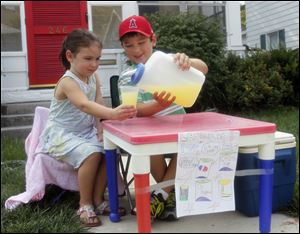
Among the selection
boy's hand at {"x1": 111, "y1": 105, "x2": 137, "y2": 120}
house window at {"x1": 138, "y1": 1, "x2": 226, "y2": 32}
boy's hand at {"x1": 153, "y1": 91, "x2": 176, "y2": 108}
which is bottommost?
boy's hand at {"x1": 111, "y1": 105, "x2": 137, "y2": 120}

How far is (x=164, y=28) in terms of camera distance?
7.22 meters

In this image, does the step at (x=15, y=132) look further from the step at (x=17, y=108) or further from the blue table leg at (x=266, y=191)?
the blue table leg at (x=266, y=191)

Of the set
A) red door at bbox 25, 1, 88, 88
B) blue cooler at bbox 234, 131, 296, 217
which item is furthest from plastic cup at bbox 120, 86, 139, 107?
red door at bbox 25, 1, 88, 88

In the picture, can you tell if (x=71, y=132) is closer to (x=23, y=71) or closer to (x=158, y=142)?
(x=158, y=142)

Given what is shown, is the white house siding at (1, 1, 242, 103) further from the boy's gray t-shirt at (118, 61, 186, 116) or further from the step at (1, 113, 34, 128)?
the boy's gray t-shirt at (118, 61, 186, 116)

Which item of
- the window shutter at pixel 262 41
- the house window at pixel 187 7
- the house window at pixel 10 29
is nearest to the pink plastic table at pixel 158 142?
the house window at pixel 10 29

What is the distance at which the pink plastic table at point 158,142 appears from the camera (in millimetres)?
2016

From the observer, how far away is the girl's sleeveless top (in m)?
2.80

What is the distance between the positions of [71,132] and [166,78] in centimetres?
87

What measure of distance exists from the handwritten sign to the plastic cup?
0.42 metres

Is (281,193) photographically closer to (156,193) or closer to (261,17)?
(156,193)

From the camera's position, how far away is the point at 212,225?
2.59 m

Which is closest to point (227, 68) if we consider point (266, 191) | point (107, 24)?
point (107, 24)

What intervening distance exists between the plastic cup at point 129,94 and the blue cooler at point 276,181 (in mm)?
716
